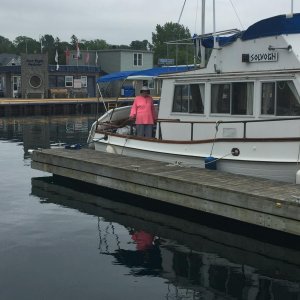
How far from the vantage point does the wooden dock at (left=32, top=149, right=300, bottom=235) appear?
343 inches

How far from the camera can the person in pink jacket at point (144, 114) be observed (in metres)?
14.1

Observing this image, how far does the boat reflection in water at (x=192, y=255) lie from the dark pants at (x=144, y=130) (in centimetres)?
268

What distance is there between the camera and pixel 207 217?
1090cm

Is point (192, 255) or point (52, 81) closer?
point (192, 255)

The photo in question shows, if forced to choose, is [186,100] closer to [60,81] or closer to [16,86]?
[60,81]

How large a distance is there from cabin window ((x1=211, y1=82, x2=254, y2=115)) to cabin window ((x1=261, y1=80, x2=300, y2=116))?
14.8 inches

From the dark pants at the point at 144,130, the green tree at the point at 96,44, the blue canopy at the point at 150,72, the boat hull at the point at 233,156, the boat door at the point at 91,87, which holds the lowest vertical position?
the boat hull at the point at 233,156

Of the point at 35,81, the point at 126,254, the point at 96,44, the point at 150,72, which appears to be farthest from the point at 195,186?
the point at 96,44

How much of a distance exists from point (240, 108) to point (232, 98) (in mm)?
324

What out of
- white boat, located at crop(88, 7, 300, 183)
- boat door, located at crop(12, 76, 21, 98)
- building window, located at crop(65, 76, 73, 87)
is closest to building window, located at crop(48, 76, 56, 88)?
building window, located at crop(65, 76, 73, 87)

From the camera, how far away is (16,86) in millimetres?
62188

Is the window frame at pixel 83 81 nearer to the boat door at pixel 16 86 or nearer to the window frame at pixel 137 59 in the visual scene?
the window frame at pixel 137 59

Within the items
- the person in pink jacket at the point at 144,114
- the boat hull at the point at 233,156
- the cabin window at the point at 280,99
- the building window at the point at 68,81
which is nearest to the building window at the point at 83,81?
the building window at the point at 68,81

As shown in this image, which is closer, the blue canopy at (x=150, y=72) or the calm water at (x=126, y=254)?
the calm water at (x=126, y=254)
